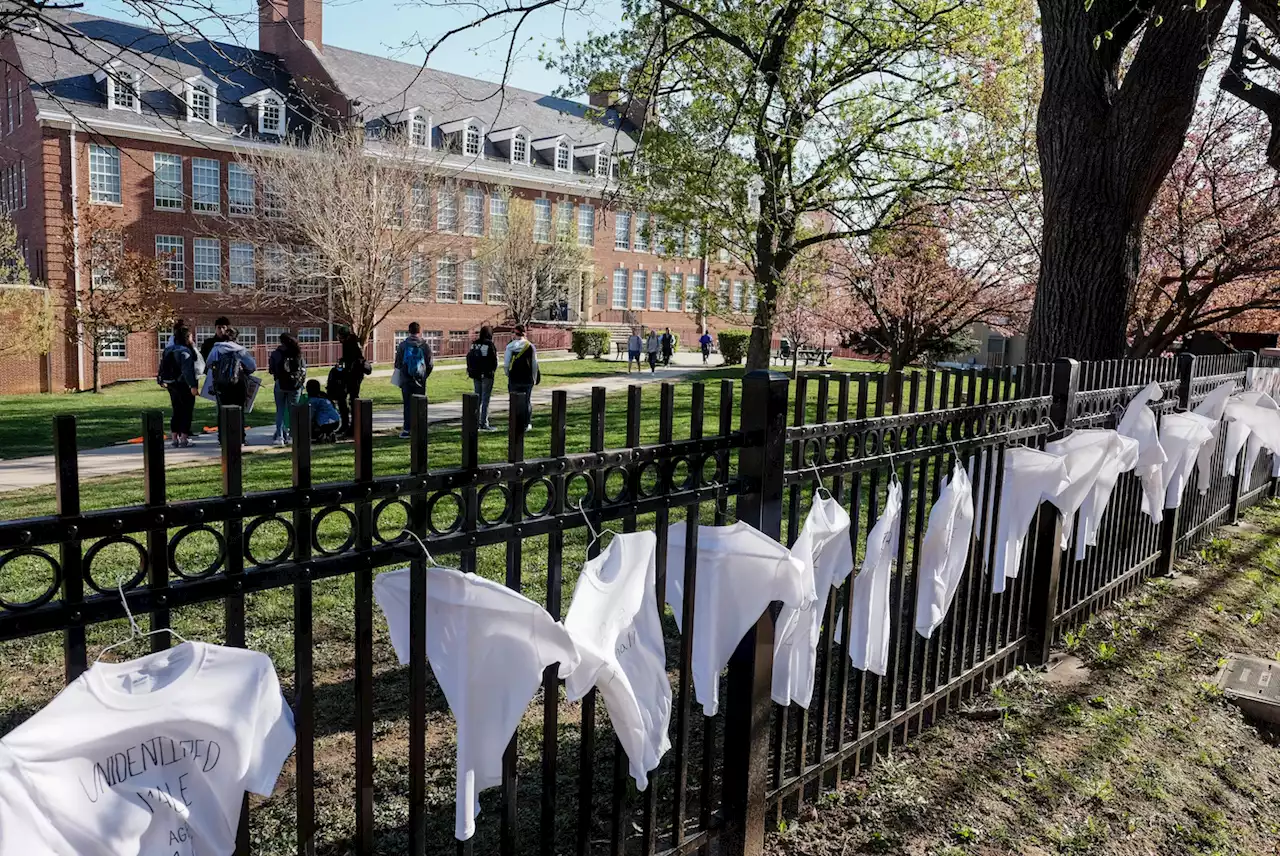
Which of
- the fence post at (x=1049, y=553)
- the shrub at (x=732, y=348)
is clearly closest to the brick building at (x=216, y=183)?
the shrub at (x=732, y=348)

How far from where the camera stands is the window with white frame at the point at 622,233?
52938mm

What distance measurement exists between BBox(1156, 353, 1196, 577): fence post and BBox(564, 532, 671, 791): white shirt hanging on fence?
17.8 feet

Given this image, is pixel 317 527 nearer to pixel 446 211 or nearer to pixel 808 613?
pixel 808 613

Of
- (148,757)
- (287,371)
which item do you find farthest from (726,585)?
(287,371)

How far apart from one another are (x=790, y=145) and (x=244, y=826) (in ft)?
47.5

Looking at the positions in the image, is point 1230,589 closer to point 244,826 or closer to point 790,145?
point 244,826

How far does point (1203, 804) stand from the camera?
394cm

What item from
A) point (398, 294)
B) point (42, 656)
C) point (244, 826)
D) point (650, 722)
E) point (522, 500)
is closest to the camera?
point (244, 826)

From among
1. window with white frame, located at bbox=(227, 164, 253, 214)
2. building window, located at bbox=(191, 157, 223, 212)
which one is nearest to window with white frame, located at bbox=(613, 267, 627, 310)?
window with white frame, located at bbox=(227, 164, 253, 214)

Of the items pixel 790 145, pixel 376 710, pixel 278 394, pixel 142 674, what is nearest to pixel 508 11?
pixel 376 710

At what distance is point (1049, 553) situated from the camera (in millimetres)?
5098

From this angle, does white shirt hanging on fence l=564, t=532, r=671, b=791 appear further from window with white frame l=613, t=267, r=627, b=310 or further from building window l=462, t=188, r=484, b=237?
window with white frame l=613, t=267, r=627, b=310

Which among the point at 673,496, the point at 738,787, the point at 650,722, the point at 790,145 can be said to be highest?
the point at 790,145

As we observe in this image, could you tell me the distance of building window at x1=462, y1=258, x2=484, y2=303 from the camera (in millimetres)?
42750
